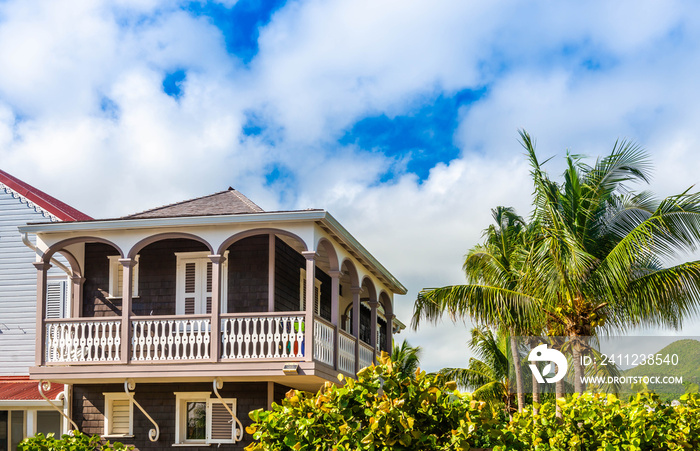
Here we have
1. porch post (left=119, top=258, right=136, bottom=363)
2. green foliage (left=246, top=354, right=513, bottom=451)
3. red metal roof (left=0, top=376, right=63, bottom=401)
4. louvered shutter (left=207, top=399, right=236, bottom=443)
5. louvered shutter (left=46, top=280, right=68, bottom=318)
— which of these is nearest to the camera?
green foliage (left=246, top=354, right=513, bottom=451)

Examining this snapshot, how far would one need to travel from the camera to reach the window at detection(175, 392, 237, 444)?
17938 mm

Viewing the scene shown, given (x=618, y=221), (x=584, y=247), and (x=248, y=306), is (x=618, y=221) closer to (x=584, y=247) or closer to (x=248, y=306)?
(x=584, y=247)

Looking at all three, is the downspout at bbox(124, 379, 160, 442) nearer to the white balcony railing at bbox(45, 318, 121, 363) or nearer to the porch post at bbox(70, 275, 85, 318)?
the white balcony railing at bbox(45, 318, 121, 363)

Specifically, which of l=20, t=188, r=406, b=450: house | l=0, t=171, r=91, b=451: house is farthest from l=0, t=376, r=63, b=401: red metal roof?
l=20, t=188, r=406, b=450: house

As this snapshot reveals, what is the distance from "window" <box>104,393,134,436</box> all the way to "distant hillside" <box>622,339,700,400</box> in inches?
433

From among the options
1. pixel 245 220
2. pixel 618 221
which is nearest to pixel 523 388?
pixel 618 221

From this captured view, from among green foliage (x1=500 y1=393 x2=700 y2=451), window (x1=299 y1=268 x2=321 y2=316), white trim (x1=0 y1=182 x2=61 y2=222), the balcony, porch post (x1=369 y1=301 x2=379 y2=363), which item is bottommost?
green foliage (x1=500 y1=393 x2=700 y2=451)

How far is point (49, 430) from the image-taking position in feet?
66.3

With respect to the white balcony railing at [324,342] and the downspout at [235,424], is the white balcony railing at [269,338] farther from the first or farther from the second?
the downspout at [235,424]

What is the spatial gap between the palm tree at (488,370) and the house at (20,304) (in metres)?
18.6

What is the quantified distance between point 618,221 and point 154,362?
10486mm

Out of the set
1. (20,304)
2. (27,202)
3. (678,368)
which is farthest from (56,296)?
(678,368)

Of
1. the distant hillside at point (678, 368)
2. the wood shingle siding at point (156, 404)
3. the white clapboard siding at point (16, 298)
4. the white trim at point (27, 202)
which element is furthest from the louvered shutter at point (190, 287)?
the distant hillside at point (678, 368)

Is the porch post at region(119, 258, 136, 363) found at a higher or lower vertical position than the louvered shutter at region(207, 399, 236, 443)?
higher
